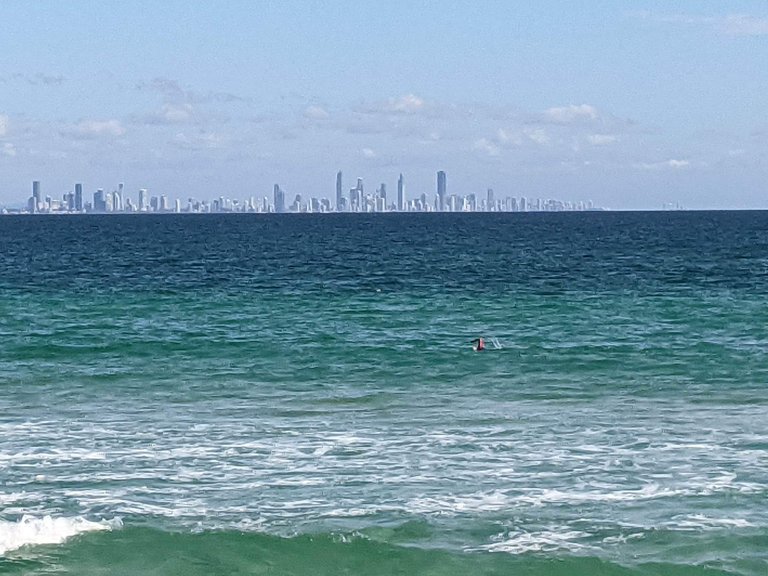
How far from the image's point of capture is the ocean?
1977cm

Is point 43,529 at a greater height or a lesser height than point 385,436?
lesser

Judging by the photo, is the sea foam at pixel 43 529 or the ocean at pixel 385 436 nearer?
the ocean at pixel 385 436

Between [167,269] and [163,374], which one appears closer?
[163,374]

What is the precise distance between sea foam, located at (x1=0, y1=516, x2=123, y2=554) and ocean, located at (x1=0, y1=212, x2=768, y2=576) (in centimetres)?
5

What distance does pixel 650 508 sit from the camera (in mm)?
21656

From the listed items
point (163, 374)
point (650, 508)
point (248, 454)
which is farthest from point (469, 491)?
point (163, 374)

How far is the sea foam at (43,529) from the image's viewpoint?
65.5ft

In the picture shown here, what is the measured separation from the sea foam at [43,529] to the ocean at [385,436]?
0.05m

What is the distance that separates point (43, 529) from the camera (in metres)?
20.4

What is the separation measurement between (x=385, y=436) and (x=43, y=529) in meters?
9.58

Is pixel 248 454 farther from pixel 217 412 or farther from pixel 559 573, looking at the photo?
pixel 559 573

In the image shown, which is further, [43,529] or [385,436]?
[385,436]

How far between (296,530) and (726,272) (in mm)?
67951

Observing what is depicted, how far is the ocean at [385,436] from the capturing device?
64.8 feet
